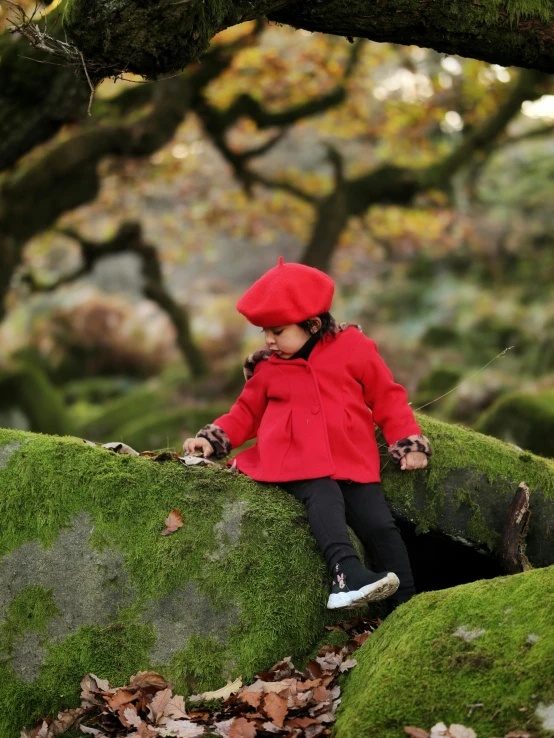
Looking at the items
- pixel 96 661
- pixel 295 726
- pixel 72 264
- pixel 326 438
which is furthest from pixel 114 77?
pixel 72 264

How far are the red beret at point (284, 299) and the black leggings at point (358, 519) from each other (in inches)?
33.1

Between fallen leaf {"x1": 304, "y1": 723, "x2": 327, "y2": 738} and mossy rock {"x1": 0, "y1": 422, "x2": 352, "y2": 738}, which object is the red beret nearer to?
mossy rock {"x1": 0, "y1": 422, "x2": 352, "y2": 738}

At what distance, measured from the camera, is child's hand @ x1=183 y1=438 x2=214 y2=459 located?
4363 millimetres

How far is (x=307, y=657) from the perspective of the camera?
12.2 feet

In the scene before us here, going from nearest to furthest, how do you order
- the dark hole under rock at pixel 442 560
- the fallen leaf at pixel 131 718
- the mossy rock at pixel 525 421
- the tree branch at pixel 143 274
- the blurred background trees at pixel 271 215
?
the fallen leaf at pixel 131 718 → the dark hole under rock at pixel 442 560 → the mossy rock at pixel 525 421 → the blurred background trees at pixel 271 215 → the tree branch at pixel 143 274

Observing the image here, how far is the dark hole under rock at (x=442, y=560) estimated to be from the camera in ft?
14.6

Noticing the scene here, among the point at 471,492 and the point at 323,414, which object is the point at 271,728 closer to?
the point at 323,414

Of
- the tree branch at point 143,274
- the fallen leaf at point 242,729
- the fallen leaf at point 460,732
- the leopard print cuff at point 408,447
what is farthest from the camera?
the tree branch at point 143,274

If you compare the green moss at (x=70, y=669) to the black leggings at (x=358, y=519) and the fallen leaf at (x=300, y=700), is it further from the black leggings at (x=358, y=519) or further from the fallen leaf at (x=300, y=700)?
the black leggings at (x=358, y=519)

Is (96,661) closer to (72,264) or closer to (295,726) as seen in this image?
(295,726)

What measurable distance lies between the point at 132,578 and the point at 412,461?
4.98ft

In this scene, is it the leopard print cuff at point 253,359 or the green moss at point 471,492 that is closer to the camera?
the green moss at point 471,492

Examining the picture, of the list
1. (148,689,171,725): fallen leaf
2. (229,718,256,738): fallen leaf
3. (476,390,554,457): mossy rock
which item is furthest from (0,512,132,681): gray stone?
(476,390,554,457): mossy rock

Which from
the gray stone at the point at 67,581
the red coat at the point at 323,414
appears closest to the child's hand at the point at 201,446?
the red coat at the point at 323,414
